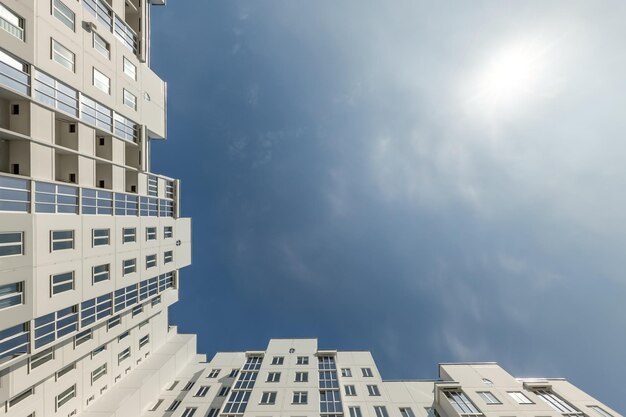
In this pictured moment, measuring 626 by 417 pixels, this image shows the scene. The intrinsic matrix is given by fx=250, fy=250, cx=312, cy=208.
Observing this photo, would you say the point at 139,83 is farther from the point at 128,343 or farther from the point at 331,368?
the point at 331,368

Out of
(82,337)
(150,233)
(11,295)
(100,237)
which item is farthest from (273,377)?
(11,295)

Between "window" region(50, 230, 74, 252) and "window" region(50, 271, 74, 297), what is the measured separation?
91.3 inches

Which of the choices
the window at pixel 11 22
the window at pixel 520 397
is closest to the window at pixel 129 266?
the window at pixel 11 22

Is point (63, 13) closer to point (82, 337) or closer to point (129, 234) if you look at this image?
point (129, 234)

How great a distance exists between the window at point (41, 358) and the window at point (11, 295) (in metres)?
6.74

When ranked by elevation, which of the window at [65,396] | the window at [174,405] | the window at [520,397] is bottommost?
the window at [174,405]

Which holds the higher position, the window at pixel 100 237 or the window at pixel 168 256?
the window at pixel 100 237

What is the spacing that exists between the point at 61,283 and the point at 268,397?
24923mm

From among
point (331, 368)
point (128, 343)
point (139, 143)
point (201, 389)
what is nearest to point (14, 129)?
point (139, 143)

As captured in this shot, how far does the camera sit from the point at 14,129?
1922 cm

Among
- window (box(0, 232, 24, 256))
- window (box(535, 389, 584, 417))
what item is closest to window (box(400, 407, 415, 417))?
window (box(535, 389, 584, 417))

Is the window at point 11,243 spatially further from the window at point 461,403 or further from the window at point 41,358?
the window at point 461,403

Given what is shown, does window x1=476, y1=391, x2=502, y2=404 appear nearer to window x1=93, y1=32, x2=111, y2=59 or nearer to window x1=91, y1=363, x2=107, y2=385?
window x1=91, y1=363, x2=107, y2=385

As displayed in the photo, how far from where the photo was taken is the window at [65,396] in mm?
23883
